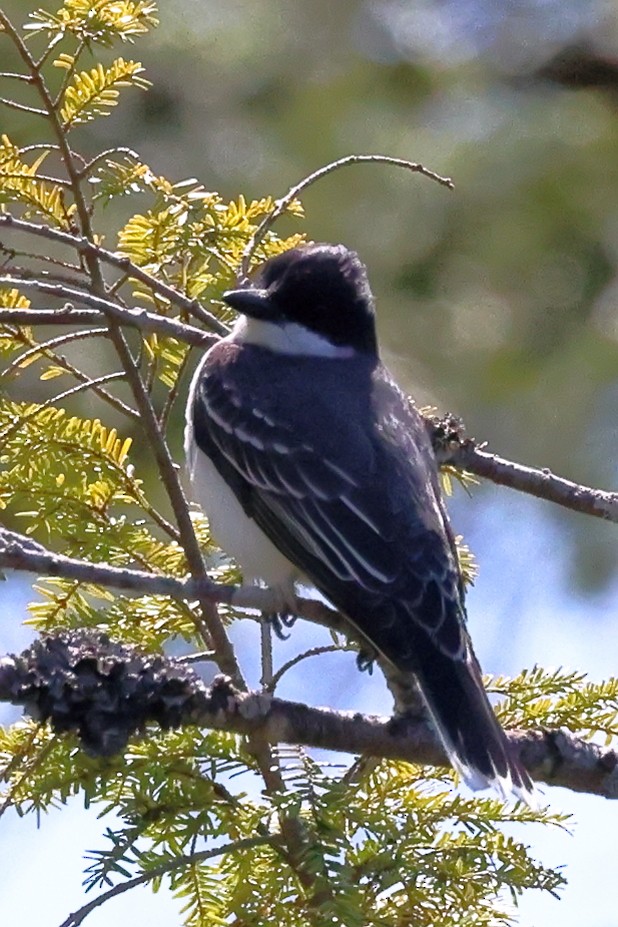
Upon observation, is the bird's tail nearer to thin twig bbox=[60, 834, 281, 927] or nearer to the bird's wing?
the bird's wing

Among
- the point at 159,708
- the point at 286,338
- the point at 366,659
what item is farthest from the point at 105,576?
→ the point at 286,338

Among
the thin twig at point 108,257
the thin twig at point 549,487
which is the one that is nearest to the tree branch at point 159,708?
the thin twig at point 549,487

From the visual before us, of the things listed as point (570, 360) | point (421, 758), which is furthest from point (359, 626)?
point (570, 360)

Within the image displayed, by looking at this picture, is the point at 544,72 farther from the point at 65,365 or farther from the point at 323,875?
the point at 323,875

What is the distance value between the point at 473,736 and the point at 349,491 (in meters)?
0.65

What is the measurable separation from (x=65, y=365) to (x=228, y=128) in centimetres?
170

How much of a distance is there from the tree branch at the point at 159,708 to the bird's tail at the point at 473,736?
0.18 ft

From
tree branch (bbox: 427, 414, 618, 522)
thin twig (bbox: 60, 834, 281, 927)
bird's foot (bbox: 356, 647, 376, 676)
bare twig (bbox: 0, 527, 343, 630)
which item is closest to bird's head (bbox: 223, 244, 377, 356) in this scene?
tree branch (bbox: 427, 414, 618, 522)

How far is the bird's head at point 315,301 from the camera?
2730 mm

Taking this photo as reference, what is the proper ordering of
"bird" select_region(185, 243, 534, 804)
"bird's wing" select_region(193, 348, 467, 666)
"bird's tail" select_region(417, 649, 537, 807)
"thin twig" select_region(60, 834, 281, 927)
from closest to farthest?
"thin twig" select_region(60, 834, 281, 927), "bird's tail" select_region(417, 649, 537, 807), "bird" select_region(185, 243, 534, 804), "bird's wing" select_region(193, 348, 467, 666)

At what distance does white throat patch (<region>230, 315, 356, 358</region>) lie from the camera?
9.29 feet

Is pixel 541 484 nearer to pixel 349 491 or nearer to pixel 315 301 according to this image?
pixel 349 491

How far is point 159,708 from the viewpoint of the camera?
5.89ft

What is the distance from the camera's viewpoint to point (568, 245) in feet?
12.0
